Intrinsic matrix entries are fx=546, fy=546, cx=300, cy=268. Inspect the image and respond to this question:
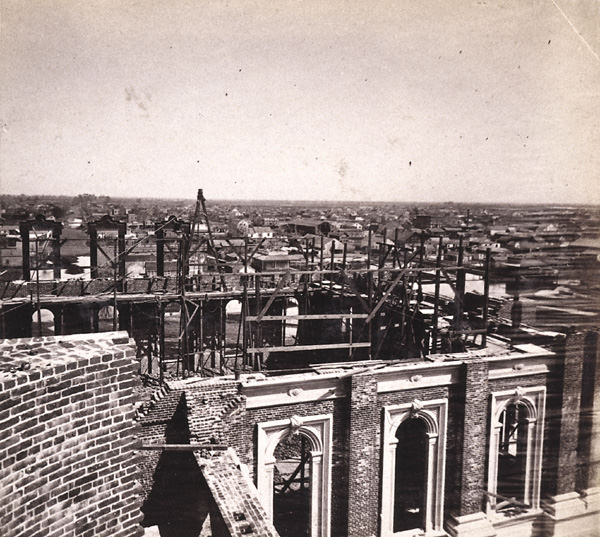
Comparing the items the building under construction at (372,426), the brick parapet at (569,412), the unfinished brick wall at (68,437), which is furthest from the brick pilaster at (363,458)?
the unfinished brick wall at (68,437)

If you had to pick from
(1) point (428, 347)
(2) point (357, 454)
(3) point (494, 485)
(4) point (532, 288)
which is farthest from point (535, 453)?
(4) point (532, 288)

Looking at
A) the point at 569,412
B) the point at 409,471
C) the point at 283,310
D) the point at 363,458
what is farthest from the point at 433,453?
the point at 283,310

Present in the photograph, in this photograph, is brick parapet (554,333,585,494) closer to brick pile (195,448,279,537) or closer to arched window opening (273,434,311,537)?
arched window opening (273,434,311,537)

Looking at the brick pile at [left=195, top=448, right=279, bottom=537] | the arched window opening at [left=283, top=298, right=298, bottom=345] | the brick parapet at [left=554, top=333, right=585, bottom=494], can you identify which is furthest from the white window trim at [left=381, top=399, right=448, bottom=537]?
the arched window opening at [left=283, top=298, right=298, bottom=345]

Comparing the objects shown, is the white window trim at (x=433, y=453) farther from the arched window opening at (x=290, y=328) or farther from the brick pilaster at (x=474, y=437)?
the arched window opening at (x=290, y=328)

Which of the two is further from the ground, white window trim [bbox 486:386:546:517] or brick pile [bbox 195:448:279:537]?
A: brick pile [bbox 195:448:279:537]

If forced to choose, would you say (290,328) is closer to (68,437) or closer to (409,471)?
(409,471)
